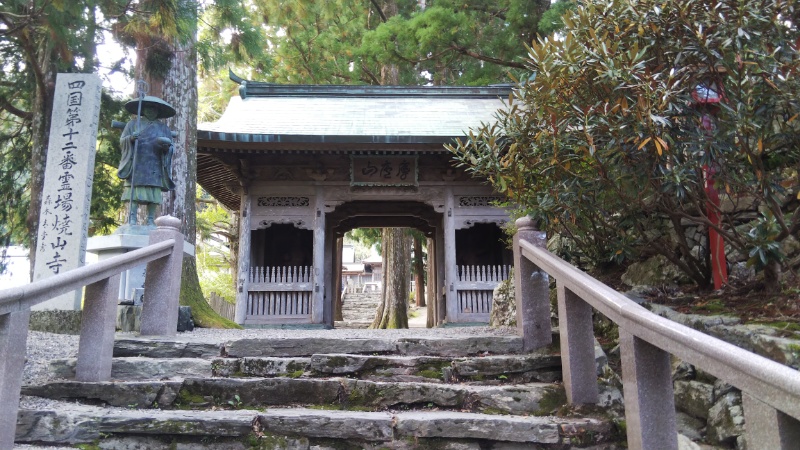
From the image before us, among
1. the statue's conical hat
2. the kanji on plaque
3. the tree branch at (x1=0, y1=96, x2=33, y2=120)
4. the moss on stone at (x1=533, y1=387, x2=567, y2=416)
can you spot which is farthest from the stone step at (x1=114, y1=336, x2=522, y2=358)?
the tree branch at (x1=0, y1=96, x2=33, y2=120)

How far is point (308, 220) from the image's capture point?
9.29 metres

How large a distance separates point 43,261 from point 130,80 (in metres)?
5.85

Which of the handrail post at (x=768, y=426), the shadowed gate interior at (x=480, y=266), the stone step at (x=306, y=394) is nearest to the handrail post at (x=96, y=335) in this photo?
the stone step at (x=306, y=394)

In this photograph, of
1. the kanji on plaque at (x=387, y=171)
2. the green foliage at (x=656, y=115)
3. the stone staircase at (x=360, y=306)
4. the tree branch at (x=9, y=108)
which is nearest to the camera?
the green foliage at (x=656, y=115)

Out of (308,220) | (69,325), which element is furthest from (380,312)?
(69,325)

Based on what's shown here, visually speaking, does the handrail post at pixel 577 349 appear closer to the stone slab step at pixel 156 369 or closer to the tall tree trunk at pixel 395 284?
the stone slab step at pixel 156 369

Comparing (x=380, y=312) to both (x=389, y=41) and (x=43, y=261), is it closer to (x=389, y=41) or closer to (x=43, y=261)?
(x=389, y=41)

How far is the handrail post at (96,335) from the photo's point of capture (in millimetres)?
3619

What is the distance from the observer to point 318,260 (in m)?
8.98

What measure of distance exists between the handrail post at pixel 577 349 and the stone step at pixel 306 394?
0.43 ft

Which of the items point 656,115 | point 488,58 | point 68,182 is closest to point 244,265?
point 68,182

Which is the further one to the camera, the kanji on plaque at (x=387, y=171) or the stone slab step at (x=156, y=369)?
the kanji on plaque at (x=387, y=171)

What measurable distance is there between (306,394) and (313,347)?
0.64m

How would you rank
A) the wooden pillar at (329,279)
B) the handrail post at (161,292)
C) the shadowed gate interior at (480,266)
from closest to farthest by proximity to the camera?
the handrail post at (161,292)
the shadowed gate interior at (480,266)
the wooden pillar at (329,279)
